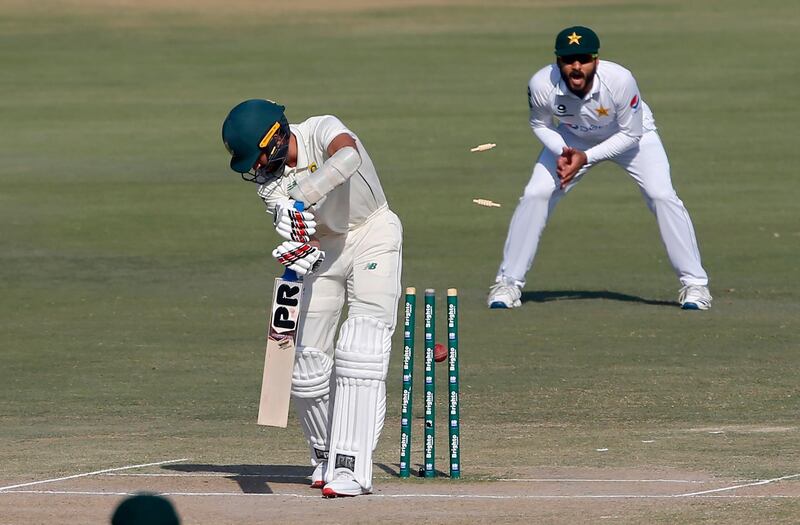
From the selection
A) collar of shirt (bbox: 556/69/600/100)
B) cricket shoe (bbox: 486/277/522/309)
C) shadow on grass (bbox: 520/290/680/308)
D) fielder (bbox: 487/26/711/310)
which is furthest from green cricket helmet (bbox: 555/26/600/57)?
shadow on grass (bbox: 520/290/680/308)

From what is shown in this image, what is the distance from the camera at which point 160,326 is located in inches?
571

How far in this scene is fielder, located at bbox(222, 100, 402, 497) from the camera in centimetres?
817

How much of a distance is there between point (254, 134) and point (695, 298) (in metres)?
7.51

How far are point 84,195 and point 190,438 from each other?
13.4m

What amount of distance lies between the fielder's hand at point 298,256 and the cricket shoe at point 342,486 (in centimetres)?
89

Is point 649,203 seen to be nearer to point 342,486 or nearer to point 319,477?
point 319,477

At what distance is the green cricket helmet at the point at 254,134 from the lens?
8.22 metres

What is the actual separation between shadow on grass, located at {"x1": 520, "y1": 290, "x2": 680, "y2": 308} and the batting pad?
7234 mm

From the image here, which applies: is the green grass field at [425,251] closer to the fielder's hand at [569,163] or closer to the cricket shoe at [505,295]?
the cricket shoe at [505,295]

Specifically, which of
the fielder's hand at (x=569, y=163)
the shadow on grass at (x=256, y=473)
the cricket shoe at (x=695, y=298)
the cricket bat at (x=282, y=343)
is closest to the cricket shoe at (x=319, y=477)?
the shadow on grass at (x=256, y=473)

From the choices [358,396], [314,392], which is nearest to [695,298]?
[314,392]

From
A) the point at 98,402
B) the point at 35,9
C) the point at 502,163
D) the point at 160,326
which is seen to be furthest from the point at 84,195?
the point at 35,9

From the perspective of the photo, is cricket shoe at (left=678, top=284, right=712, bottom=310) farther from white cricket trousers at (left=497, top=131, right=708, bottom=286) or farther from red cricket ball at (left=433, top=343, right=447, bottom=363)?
red cricket ball at (left=433, top=343, right=447, bottom=363)

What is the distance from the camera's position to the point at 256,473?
9031 millimetres
